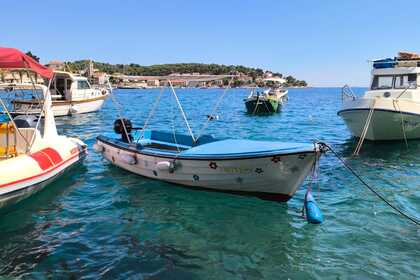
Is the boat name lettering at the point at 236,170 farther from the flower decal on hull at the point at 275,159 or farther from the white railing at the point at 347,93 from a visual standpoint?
A: the white railing at the point at 347,93

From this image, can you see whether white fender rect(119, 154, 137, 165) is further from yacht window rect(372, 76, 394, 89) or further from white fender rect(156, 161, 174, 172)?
yacht window rect(372, 76, 394, 89)

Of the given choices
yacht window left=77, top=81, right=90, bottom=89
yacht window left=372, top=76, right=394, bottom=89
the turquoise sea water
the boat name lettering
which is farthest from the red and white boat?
yacht window left=77, top=81, right=90, bottom=89

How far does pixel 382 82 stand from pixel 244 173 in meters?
13.6

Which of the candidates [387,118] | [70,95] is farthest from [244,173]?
[70,95]

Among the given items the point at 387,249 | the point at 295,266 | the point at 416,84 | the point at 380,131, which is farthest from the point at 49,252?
the point at 416,84

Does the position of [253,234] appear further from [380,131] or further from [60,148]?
[380,131]

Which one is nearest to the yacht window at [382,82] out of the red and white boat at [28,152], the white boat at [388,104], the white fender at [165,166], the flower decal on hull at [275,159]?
the white boat at [388,104]

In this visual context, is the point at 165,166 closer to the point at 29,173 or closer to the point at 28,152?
the point at 29,173

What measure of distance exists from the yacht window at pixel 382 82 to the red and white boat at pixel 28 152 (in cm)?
1427

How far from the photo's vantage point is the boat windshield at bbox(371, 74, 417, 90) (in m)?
19.8

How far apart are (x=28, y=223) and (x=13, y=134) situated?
354cm

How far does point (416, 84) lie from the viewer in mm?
19594

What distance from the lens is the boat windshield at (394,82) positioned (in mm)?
19812

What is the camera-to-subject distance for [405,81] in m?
20.0
